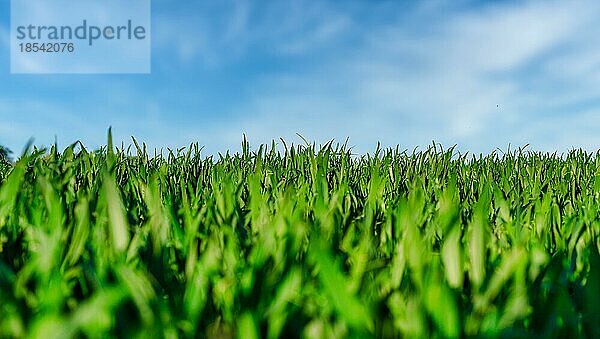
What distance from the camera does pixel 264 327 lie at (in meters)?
0.77

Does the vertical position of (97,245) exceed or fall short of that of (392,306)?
it exceeds it

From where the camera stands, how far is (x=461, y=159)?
4.33 meters

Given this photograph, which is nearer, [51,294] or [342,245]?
[51,294]

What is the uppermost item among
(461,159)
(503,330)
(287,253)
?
(461,159)

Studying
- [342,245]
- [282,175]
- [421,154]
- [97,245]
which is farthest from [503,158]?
[97,245]

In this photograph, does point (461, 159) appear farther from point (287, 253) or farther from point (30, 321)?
point (30, 321)

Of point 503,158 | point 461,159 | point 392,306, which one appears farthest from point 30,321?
point 503,158

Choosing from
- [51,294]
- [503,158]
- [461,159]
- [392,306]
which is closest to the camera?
[51,294]

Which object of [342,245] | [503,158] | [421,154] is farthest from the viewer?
[503,158]

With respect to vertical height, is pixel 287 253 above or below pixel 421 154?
below

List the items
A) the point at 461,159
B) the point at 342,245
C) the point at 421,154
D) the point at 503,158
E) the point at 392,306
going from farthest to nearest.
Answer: the point at 503,158 < the point at 461,159 < the point at 421,154 < the point at 342,245 < the point at 392,306

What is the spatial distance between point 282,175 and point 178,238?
175cm

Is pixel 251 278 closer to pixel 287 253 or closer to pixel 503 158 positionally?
pixel 287 253

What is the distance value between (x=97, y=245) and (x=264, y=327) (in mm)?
390
